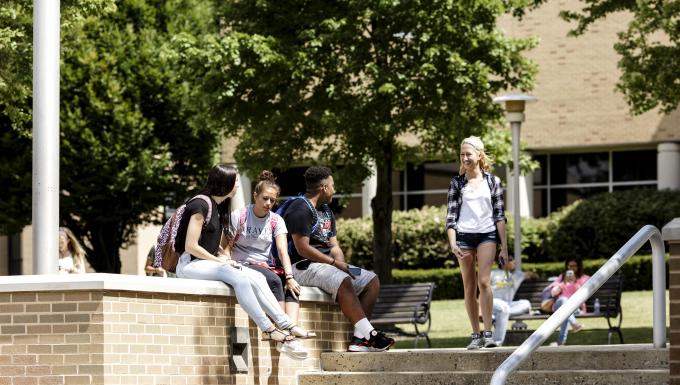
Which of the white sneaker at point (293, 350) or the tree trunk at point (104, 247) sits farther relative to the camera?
the tree trunk at point (104, 247)

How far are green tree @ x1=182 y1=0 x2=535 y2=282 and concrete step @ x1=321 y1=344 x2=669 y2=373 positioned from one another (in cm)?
1082

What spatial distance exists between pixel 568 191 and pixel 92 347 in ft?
87.1

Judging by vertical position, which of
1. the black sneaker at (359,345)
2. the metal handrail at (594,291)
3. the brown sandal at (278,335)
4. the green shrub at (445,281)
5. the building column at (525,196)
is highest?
the building column at (525,196)

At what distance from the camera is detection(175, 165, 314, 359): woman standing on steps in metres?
10.1

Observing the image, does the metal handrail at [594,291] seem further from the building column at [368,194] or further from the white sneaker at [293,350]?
the building column at [368,194]

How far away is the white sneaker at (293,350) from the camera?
1016 cm

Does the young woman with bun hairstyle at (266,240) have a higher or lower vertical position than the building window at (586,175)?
lower

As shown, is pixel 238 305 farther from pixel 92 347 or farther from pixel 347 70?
pixel 347 70

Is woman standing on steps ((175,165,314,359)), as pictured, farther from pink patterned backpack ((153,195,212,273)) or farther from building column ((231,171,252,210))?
building column ((231,171,252,210))

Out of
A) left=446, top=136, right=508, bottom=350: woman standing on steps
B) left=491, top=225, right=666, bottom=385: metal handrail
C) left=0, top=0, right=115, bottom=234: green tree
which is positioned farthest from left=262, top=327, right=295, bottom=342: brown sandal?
left=0, top=0, right=115, bottom=234: green tree

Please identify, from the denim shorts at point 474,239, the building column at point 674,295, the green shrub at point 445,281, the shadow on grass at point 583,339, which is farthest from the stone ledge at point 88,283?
the green shrub at point 445,281

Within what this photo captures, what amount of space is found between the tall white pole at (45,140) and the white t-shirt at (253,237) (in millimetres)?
1390

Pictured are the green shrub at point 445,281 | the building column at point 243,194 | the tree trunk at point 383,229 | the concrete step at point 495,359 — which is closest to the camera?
the concrete step at point 495,359

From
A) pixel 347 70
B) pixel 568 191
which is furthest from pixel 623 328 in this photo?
pixel 568 191
